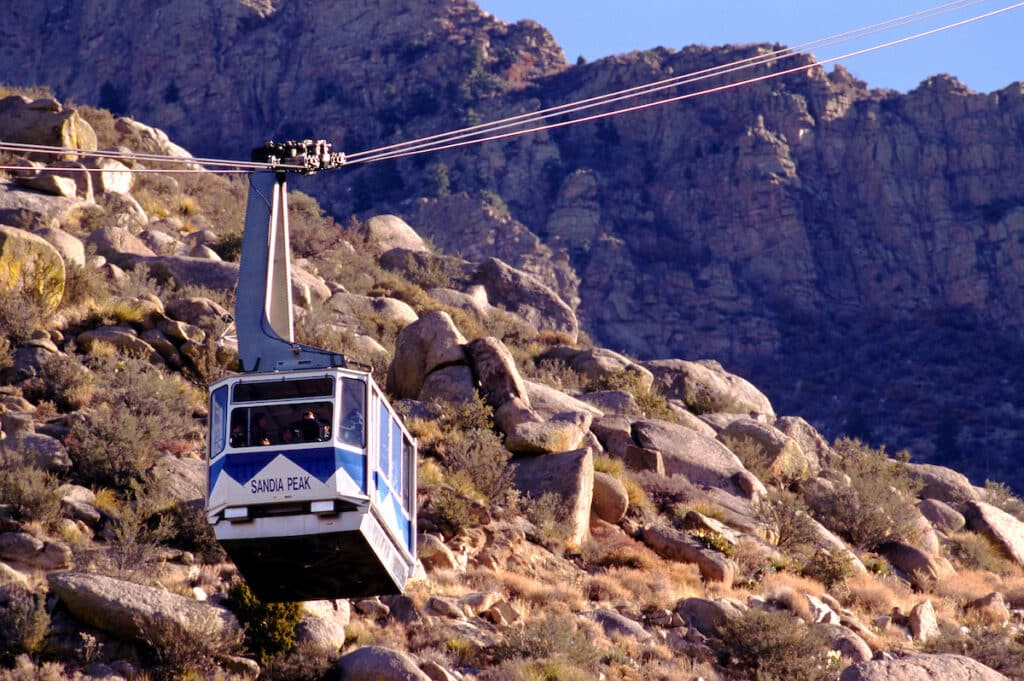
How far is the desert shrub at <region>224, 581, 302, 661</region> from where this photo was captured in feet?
63.9

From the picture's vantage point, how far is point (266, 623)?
64.4ft

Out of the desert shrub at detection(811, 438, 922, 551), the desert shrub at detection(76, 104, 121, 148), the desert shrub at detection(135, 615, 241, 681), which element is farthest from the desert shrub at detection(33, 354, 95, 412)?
the desert shrub at detection(76, 104, 121, 148)

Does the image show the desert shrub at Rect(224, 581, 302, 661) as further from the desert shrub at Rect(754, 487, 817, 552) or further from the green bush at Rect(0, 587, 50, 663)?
the desert shrub at Rect(754, 487, 817, 552)

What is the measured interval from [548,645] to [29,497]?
8.48 m

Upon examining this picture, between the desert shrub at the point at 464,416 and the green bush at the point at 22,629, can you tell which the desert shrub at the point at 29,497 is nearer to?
the green bush at the point at 22,629

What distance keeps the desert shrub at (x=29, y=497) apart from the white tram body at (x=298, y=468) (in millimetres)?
5475

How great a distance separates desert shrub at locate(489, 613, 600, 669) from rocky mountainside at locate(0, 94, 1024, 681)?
0.05 metres

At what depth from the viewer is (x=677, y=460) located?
32.4 m

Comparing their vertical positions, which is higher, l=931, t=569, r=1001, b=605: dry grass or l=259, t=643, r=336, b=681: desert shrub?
l=259, t=643, r=336, b=681: desert shrub

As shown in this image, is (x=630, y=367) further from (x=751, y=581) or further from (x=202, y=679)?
(x=202, y=679)

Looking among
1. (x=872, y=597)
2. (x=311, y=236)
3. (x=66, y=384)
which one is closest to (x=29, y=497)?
(x=66, y=384)

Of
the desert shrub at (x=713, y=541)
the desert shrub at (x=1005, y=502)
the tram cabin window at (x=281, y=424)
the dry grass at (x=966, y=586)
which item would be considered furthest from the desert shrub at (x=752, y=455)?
the tram cabin window at (x=281, y=424)

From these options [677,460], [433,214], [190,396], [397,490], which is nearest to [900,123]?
[433,214]

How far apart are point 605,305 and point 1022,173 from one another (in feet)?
103
